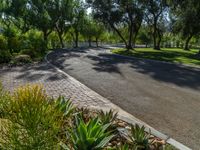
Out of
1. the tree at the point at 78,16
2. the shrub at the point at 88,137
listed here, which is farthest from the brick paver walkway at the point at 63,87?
the tree at the point at 78,16

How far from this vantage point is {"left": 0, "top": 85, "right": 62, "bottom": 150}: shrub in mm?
2764

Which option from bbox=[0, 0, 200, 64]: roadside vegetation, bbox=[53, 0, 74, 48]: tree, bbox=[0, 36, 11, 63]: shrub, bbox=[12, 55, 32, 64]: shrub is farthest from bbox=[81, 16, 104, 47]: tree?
bbox=[12, 55, 32, 64]: shrub

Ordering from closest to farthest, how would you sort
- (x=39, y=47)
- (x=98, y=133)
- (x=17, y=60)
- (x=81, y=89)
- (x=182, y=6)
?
(x=98, y=133) < (x=81, y=89) < (x=17, y=60) < (x=39, y=47) < (x=182, y=6)

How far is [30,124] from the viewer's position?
275 cm

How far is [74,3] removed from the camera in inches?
1815

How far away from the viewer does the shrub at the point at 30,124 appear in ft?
9.07

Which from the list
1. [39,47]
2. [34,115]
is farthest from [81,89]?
[39,47]

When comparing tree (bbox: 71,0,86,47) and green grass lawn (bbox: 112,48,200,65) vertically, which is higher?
tree (bbox: 71,0,86,47)

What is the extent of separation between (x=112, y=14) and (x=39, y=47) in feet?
47.1

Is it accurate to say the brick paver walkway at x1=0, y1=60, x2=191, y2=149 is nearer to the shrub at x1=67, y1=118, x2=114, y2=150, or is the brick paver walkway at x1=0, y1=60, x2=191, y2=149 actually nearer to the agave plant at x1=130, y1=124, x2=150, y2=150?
the agave plant at x1=130, y1=124, x2=150, y2=150

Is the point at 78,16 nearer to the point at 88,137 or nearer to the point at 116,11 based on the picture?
the point at 116,11

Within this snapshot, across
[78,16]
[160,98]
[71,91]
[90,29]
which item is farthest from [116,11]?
[160,98]

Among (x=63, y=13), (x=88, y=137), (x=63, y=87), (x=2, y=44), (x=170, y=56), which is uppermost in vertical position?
(x=63, y=13)

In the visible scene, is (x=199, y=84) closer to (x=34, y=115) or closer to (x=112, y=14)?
(x=34, y=115)
